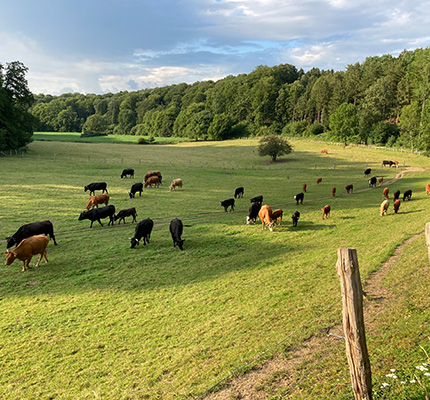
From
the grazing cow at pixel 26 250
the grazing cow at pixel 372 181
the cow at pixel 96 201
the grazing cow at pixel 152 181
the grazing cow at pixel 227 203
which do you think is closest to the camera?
the grazing cow at pixel 26 250

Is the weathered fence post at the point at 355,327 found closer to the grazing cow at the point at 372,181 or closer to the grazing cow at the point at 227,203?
the grazing cow at the point at 227,203

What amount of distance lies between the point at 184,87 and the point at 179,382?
20191 centimetres

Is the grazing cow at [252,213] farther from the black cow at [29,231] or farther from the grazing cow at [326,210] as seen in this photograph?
the black cow at [29,231]

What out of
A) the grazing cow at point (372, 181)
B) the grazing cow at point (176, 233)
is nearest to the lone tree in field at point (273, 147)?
the grazing cow at point (372, 181)

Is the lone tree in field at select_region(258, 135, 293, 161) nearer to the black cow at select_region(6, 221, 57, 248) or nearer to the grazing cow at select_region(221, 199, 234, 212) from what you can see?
the grazing cow at select_region(221, 199, 234, 212)

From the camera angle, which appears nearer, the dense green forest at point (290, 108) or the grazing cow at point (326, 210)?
the grazing cow at point (326, 210)

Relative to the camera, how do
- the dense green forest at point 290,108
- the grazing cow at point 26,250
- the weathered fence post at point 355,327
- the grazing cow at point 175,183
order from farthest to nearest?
the dense green forest at point 290,108
the grazing cow at point 175,183
the grazing cow at point 26,250
the weathered fence post at point 355,327

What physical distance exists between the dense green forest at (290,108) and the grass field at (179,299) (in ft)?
170

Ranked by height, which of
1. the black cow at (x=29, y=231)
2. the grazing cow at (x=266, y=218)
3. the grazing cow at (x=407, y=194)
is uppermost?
the grazing cow at (x=407, y=194)

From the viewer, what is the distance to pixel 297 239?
1705 cm

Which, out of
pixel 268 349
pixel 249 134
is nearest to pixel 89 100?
pixel 249 134

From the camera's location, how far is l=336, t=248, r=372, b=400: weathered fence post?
4.98 m

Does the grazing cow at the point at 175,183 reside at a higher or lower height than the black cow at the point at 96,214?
higher

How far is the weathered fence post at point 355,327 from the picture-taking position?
4977 millimetres
